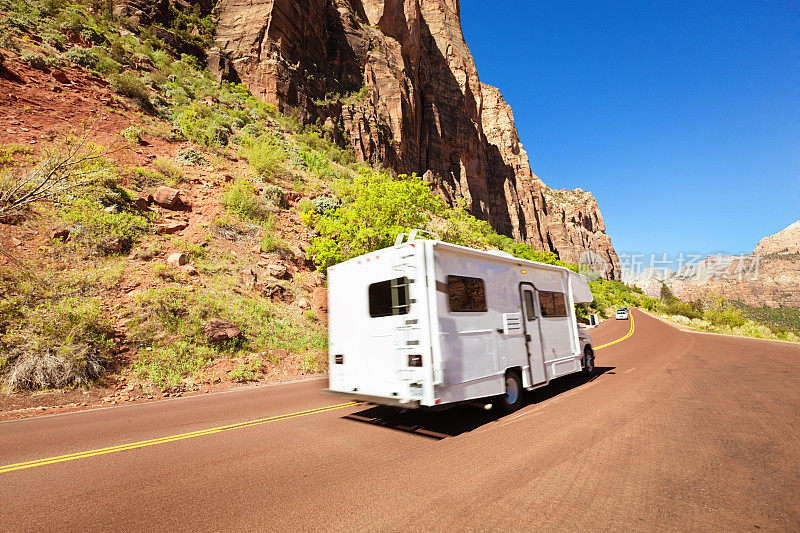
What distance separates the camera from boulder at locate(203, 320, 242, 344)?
11.6 m

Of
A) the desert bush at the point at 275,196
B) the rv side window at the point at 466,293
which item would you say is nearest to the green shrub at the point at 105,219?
the desert bush at the point at 275,196

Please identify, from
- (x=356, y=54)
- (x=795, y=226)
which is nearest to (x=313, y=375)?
(x=356, y=54)

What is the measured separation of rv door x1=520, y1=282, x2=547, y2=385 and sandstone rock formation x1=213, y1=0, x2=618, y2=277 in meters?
35.4

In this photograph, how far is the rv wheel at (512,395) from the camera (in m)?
6.42

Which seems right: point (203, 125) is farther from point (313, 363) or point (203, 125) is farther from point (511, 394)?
point (511, 394)

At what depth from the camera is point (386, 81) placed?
49844mm

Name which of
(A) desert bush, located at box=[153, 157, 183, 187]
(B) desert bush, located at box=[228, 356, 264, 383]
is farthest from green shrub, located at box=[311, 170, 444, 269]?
(A) desert bush, located at box=[153, 157, 183, 187]

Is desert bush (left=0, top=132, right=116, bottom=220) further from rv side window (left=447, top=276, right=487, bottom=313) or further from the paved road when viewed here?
rv side window (left=447, top=276, right=487, bottom=313)

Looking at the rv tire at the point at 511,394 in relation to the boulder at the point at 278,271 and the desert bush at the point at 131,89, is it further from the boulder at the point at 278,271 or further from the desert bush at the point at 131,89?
the desert bush at the point at 131,89

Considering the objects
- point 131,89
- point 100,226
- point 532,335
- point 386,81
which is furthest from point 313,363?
point 386,81

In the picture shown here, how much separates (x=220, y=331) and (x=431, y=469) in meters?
10.2

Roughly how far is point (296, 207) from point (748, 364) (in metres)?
21.5

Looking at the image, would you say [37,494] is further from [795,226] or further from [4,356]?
[795,226]

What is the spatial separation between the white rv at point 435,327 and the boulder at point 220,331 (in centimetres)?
702
